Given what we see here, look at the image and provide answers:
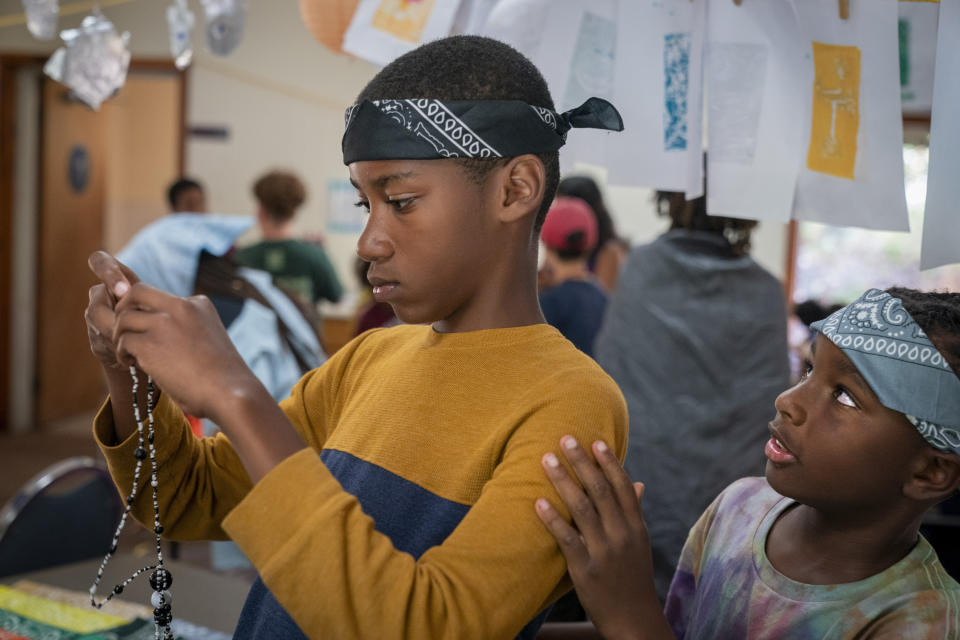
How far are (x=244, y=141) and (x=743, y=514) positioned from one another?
221 inches

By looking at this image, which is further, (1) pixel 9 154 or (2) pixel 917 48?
(1) pixel 9 154

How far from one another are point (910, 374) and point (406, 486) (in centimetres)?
54

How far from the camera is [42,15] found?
193 cm

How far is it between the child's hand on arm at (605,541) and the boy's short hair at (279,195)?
12.2 feet

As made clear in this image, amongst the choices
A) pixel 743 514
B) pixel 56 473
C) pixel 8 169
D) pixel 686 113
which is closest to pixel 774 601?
pixel 743 514

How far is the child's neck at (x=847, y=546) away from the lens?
1.00m

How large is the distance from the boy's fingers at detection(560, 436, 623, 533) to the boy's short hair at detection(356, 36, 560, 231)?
0.29 meters

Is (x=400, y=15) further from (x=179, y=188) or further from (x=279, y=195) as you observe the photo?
(x=179, y=188)

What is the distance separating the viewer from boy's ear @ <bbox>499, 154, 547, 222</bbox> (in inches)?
37.8

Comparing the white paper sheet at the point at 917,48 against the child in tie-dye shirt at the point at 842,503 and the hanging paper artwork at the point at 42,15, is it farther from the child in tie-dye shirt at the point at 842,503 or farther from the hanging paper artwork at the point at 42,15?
the hanging paper artwork at the point at 42,15

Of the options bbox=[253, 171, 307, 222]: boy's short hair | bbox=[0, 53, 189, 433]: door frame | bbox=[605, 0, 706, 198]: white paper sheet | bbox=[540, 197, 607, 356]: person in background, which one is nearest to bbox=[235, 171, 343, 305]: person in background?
bbox=[253, 171, 307, 222]: boy's short hair

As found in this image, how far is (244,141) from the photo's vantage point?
245 inches

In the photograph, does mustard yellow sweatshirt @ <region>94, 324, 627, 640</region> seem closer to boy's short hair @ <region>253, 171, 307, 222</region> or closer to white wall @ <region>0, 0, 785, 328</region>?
boy's short hair @ <region>253, 171, 307, 222</region>

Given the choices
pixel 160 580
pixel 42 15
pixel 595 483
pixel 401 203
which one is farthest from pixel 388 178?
pixel 42 15
